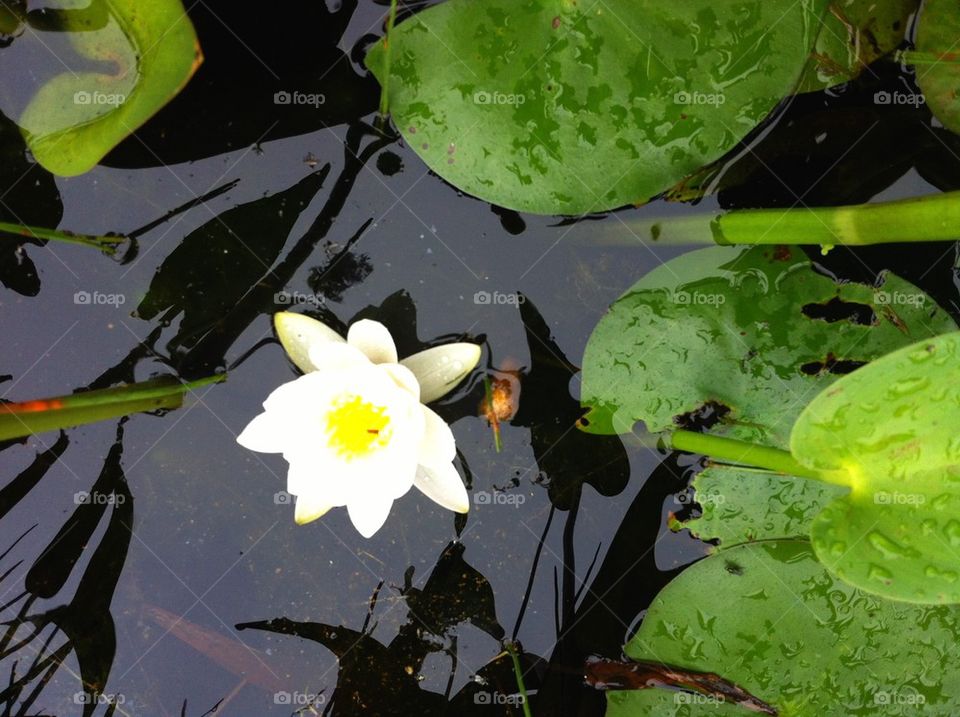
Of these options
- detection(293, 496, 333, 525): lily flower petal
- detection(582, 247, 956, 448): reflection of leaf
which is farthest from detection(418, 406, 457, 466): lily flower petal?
detection(582, 247, 956, 448): reflection of leaf

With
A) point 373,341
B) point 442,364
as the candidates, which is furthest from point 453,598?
point 373,341

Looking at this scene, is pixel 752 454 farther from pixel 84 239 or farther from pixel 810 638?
pixel 84 239

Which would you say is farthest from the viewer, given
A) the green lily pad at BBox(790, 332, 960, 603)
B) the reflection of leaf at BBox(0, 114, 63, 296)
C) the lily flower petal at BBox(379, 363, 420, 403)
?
the reflection of leaf at BBox(0, 114, 63, 296)

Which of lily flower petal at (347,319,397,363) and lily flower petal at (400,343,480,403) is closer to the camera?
lily flower petal at (347,319,397,363)

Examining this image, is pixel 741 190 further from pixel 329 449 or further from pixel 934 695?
pixel 934 695

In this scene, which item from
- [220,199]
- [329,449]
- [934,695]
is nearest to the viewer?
[329,449]

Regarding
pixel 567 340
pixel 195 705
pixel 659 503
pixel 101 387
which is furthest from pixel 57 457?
pixel 659 503

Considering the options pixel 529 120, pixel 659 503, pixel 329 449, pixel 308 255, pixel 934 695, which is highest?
pixel 529 120

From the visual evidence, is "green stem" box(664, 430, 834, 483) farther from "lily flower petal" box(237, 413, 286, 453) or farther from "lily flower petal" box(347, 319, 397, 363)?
"lily flower petal" box(237, 413, 286, 453)

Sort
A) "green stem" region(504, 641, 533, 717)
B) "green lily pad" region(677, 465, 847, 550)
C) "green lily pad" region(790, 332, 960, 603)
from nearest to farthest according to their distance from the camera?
→ "green lily pad" region(790, 332, 960, 603) → "green lily pad" region(677, 465, 847, 550) → "green stem" region(504, 641, 533, 717)
